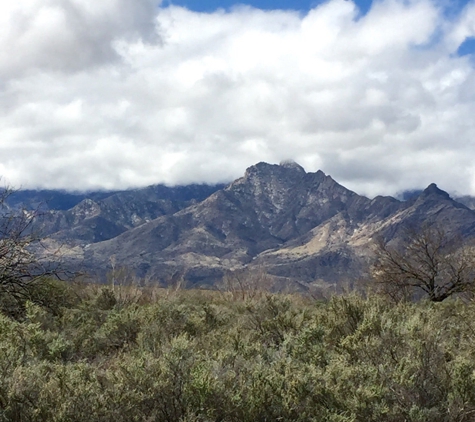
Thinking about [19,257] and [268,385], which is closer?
[268,385]

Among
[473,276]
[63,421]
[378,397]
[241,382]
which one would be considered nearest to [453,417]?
[378,397]

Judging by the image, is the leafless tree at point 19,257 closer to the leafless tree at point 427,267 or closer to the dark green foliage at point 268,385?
the dark green foliage at point 268,385

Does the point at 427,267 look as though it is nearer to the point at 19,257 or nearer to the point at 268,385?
the point at 19,257

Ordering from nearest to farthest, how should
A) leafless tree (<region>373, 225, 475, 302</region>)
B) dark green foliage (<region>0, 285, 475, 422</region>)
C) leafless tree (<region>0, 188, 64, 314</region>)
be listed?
dark green foliage (<region>0, 285, 475, 422</region>) → leafless tree (<region>0, 188, 64, 314</region>) → leafless tree (<region>373, 225, 475, 302</region>)

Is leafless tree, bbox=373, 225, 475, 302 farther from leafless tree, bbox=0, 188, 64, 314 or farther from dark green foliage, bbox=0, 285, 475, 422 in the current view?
dark green foliage, bbox=0, 285, 475, 422

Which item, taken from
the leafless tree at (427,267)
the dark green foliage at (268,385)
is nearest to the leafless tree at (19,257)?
the dark green foliage at (268,385)

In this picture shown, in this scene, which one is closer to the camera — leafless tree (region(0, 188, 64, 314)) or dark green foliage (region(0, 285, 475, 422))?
dark green foliage (region(0, 285, 475, 422))

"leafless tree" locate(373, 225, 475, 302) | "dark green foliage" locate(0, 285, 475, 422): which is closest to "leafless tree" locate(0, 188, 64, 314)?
"dark green foliage" locate(0, 285, 475, 422)

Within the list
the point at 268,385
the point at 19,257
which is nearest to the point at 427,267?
the point at 19,257

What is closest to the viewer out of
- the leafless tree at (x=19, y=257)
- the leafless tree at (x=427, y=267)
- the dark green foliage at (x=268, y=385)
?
the dark green foliage at (x=268, y=385)

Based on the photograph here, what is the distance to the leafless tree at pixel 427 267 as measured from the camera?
2888 centimetres

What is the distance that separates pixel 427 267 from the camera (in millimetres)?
30797

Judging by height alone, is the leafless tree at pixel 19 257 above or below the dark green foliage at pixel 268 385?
above

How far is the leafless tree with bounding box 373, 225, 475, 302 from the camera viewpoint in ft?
94.7
